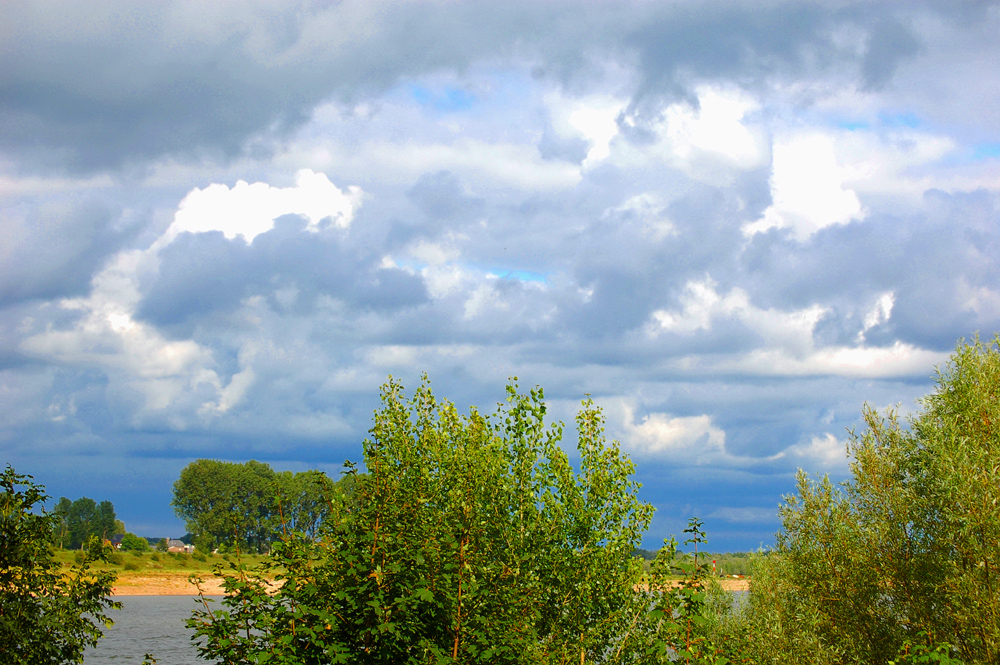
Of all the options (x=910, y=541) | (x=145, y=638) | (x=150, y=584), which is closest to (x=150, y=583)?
(x=150, y=584)

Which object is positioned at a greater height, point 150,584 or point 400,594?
point 400,594

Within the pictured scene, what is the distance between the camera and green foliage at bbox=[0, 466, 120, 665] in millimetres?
17438

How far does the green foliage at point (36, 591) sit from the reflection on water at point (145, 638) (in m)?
37.7

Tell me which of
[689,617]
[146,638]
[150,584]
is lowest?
[146,638]

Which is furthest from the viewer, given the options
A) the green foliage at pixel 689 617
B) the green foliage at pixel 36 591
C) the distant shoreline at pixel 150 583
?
the distant shoreline at pixel 150 583

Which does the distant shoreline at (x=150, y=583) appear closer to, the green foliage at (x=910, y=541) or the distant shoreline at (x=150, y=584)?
the distant shoreline at (x=150, y=584)

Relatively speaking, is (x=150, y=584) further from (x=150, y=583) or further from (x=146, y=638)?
(x=146, y=638)

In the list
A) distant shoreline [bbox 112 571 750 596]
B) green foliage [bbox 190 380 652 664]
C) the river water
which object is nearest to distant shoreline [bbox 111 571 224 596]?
distant shoreline [bbox 112 571 750 596]

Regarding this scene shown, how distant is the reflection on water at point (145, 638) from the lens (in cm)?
8497

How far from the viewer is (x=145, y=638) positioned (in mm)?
107312

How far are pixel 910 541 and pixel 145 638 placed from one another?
107 metres

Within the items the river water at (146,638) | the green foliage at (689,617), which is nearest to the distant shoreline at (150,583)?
the river water at (146,638)

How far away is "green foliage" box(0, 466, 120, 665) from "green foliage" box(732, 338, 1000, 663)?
57.2ft

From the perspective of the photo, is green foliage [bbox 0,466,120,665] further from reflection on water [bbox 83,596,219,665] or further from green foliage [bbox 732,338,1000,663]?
reflection on water [bbox 83,596,219,665]
